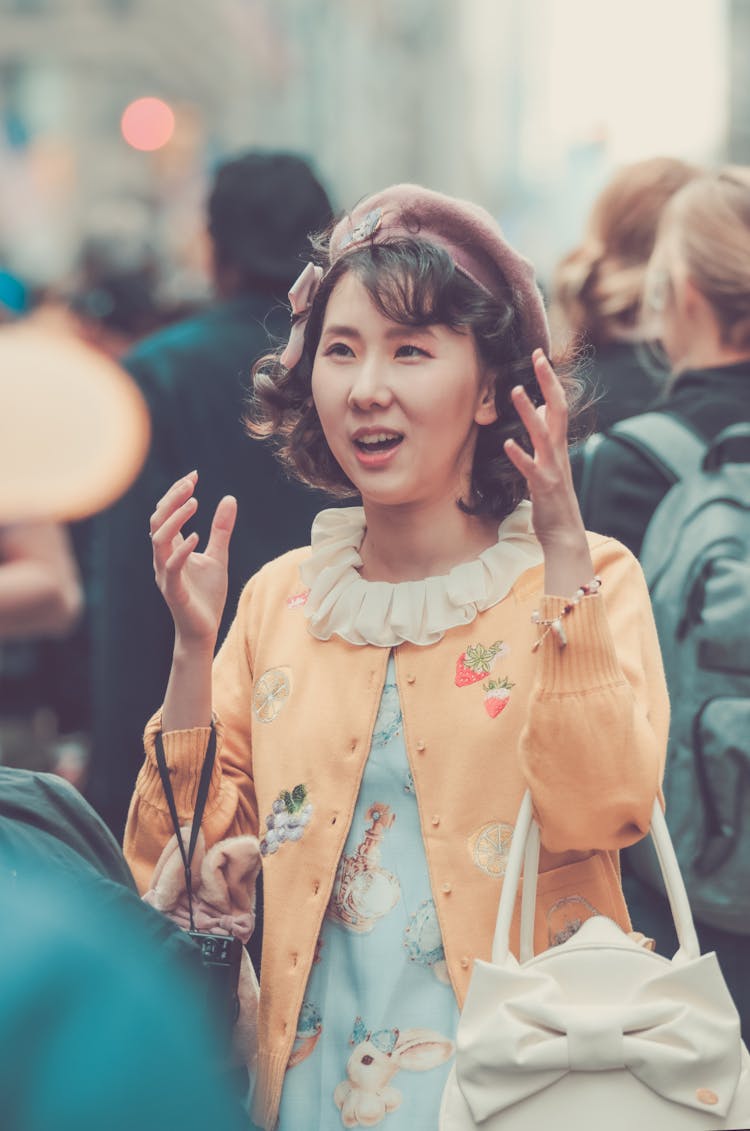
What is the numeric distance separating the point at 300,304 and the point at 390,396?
1.02ft

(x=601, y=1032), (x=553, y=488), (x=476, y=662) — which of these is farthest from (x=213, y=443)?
(x=601, y=1032)

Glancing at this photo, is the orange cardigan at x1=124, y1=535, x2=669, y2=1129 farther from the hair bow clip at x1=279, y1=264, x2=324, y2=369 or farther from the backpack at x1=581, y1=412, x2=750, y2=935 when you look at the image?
the backpack at x1=581, y1=412, x2=750, y2=935

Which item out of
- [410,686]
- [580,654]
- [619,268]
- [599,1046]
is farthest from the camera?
[619,268]

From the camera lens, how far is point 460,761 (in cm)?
222

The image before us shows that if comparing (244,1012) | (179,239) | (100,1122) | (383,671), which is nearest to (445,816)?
(383,671)

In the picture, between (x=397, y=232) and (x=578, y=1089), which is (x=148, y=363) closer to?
(x=397, y=232)

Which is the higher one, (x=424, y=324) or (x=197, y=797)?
(x=424, y=324)

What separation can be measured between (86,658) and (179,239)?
27.4 m

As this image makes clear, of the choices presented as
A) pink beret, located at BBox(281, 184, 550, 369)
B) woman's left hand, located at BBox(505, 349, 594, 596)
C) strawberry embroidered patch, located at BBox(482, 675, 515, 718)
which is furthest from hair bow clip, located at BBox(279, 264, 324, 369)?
strawberry embroidered patch, located at BBox(482, 675, 515, 718)

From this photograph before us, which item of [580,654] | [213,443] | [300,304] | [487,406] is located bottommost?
[213,443]

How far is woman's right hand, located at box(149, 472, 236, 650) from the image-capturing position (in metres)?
2.28

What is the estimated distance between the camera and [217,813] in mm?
2359

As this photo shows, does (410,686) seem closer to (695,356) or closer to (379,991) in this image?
(379,991)

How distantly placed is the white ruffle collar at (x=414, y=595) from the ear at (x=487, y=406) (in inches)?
5.6
